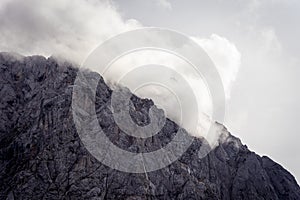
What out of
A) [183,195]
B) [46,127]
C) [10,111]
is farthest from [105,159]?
[10,111]

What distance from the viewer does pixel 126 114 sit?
193 meters

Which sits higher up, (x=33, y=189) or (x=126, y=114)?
(x=126, y=114)

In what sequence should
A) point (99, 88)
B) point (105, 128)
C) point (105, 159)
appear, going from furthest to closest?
point (99, 88)
point (105, 128)
point (105, 159)

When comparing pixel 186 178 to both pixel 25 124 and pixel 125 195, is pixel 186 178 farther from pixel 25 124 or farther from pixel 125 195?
pixel 25 124

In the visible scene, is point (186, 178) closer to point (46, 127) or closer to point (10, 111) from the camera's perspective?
point (46, 127)

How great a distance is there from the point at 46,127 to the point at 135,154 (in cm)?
4134

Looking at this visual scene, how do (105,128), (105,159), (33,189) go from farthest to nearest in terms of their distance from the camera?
(105,128)
(105,159)
(33,189)

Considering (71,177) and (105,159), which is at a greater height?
(105,159)

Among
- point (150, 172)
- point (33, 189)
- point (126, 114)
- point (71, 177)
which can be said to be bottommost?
point (33, 189)

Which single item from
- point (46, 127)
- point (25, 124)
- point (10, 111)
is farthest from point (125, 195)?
point (10, 111)

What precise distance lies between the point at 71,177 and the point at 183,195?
175 feet

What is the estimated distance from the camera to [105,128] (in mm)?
181875

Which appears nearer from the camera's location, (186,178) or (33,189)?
(33,189)

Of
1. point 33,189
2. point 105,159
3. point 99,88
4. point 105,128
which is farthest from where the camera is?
point 99,88
